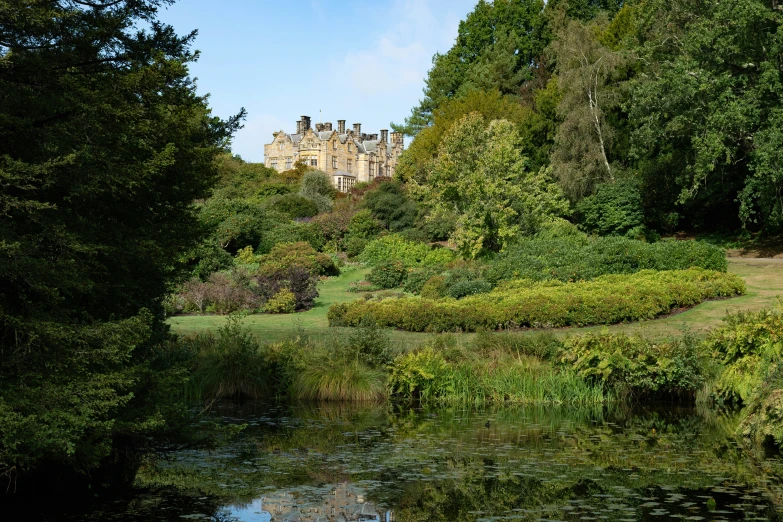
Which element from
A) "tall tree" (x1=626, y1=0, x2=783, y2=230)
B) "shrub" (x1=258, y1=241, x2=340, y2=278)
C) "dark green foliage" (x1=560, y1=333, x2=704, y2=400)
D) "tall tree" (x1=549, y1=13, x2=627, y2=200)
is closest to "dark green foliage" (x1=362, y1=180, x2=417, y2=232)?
"tall tree" (x1=549, y1=13, x2=627, y2=200)

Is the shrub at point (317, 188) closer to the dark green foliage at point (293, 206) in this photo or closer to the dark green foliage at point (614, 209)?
the dark green foliage at point (293, 206)

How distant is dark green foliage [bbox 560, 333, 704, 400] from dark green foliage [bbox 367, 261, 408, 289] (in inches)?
564

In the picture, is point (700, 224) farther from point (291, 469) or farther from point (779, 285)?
point (291, 469)

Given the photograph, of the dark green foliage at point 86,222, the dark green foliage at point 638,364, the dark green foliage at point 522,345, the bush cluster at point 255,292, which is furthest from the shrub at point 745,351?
the bush cluster at point 255,292

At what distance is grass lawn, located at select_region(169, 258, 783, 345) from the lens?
16.5 meters

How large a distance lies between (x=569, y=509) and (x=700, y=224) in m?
30.3

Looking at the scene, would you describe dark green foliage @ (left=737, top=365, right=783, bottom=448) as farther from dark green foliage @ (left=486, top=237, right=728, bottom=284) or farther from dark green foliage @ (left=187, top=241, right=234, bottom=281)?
dark green foliage @ (left=187, top=241, right=234, bottom=281)

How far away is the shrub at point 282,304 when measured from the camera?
22.9 m

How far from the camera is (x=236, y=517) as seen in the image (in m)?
7.37

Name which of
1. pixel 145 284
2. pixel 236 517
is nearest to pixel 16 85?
pixel 145 284

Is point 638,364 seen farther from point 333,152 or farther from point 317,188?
point 333,152

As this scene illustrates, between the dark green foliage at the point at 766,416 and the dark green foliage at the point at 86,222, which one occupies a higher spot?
the dark green foliage at the point at 86,222

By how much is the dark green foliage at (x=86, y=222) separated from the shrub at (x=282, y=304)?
567 inches

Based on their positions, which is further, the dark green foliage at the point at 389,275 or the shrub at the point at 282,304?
the dark green foliage at the point at 389,275
